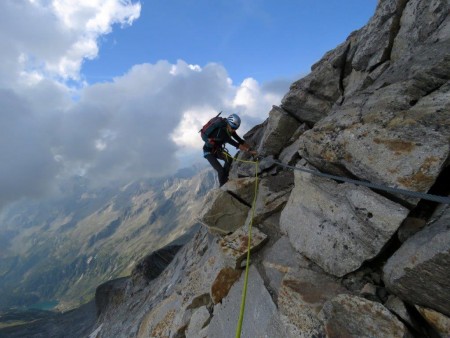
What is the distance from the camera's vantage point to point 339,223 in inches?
406

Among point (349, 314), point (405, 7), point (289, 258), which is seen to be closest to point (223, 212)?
point (289, 258)

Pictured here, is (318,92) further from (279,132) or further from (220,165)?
(220,165)

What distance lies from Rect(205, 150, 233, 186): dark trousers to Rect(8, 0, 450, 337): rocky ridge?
5.97 metres

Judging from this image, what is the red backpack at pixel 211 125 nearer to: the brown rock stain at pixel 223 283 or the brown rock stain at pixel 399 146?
the brown rock stain at pixel 223 283

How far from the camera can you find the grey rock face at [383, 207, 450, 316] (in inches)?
269

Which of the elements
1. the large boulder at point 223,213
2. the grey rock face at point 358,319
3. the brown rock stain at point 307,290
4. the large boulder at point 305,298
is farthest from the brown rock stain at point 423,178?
the large boulder at point 223,213

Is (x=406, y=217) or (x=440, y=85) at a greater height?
(x=440, y=85)

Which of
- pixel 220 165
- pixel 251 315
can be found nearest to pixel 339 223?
pixel 251 315

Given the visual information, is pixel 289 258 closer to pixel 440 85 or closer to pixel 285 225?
pixel 285 225

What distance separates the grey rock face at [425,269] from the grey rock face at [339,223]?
871 millimetres

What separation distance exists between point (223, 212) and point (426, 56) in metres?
11.9

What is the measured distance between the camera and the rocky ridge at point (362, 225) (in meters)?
7.77

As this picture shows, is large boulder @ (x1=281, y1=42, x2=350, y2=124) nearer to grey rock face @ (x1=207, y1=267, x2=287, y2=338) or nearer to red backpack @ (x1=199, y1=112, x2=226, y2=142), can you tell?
red backpack @ (x1=199, y1=112, x2=226, y2=142)

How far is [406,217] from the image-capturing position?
8.63 metres
